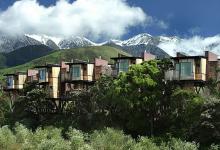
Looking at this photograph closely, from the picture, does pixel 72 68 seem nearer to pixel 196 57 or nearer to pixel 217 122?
pixel 196 57

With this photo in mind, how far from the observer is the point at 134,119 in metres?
65.4

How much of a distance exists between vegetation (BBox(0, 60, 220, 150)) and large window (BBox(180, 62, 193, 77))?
2.13 m

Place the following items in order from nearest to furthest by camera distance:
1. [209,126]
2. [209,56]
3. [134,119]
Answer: [209,126] < [134,119] < [209,56]

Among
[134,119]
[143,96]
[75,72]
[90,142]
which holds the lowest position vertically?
[90,142]

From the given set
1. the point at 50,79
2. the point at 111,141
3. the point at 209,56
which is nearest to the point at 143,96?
the point at 111,141

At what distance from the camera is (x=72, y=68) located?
3369 inches

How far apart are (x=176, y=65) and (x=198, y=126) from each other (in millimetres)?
14528

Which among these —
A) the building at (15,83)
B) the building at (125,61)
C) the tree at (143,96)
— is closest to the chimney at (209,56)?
the tree at (143,96)

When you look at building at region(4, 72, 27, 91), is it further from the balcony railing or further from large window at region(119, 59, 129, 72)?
the balcony railing

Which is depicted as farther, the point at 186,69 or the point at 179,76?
the point at 186,69

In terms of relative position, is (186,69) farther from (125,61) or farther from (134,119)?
(125,61)

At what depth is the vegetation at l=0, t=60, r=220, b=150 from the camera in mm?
56125

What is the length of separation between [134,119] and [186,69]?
11.0 m

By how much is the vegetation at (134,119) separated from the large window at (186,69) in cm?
213
